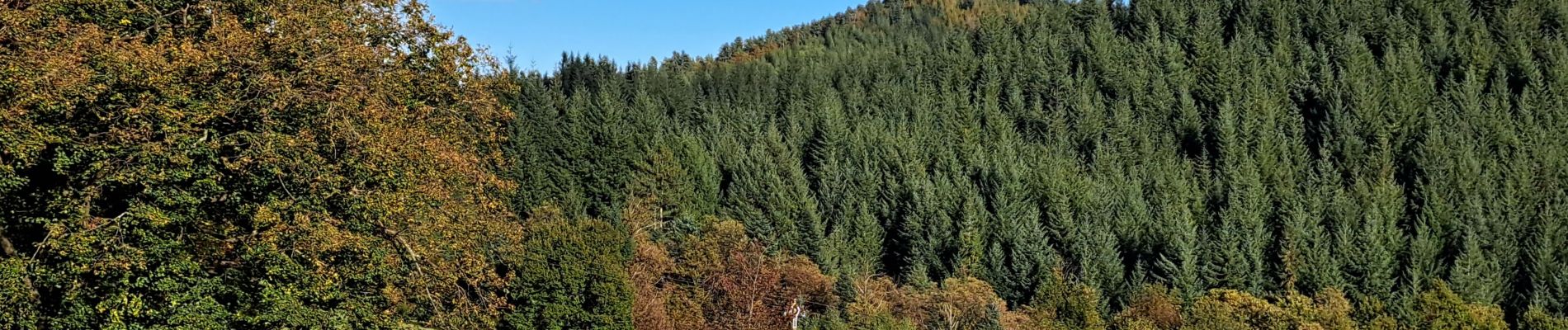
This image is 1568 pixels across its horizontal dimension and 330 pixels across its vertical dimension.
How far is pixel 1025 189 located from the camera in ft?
363

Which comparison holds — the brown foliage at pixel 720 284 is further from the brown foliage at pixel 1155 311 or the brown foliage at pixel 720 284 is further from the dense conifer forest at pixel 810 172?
the brown foliage at pixel 1155 311

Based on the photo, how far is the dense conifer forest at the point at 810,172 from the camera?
30.9m

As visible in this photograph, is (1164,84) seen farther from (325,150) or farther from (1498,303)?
(325,150)

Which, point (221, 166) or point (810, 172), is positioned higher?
point (810, 172)

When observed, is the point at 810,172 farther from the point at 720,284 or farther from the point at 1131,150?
the point at 720,284

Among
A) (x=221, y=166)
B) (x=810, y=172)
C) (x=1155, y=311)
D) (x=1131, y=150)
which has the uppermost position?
(x=1131, y=150)

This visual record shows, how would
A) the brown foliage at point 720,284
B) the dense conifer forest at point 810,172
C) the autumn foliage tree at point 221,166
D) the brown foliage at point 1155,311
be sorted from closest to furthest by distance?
the autumn foliage tree at point 221,166 → the dense conifer forest at point 810,172 → the brown foliage at point 720,284 → the brown foliage at point 1155,311

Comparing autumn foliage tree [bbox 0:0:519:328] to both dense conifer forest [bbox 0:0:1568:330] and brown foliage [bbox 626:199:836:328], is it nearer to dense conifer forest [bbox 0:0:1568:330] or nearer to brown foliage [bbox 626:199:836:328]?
dense conifer forest [bbox 0:0:1568:330]

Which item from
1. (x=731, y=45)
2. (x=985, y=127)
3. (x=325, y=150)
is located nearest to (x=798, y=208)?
(x=985, y=127)

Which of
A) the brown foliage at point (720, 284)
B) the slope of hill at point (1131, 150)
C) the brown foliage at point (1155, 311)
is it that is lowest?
the brown foliage at point (720, 284)

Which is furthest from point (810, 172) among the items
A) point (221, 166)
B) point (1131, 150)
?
point (221, 166)

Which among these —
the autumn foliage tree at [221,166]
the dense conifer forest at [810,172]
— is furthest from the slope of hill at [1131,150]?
the autumn foliage tree at [221,166]

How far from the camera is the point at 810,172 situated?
125438 mm

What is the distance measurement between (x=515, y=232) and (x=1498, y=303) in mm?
64953
